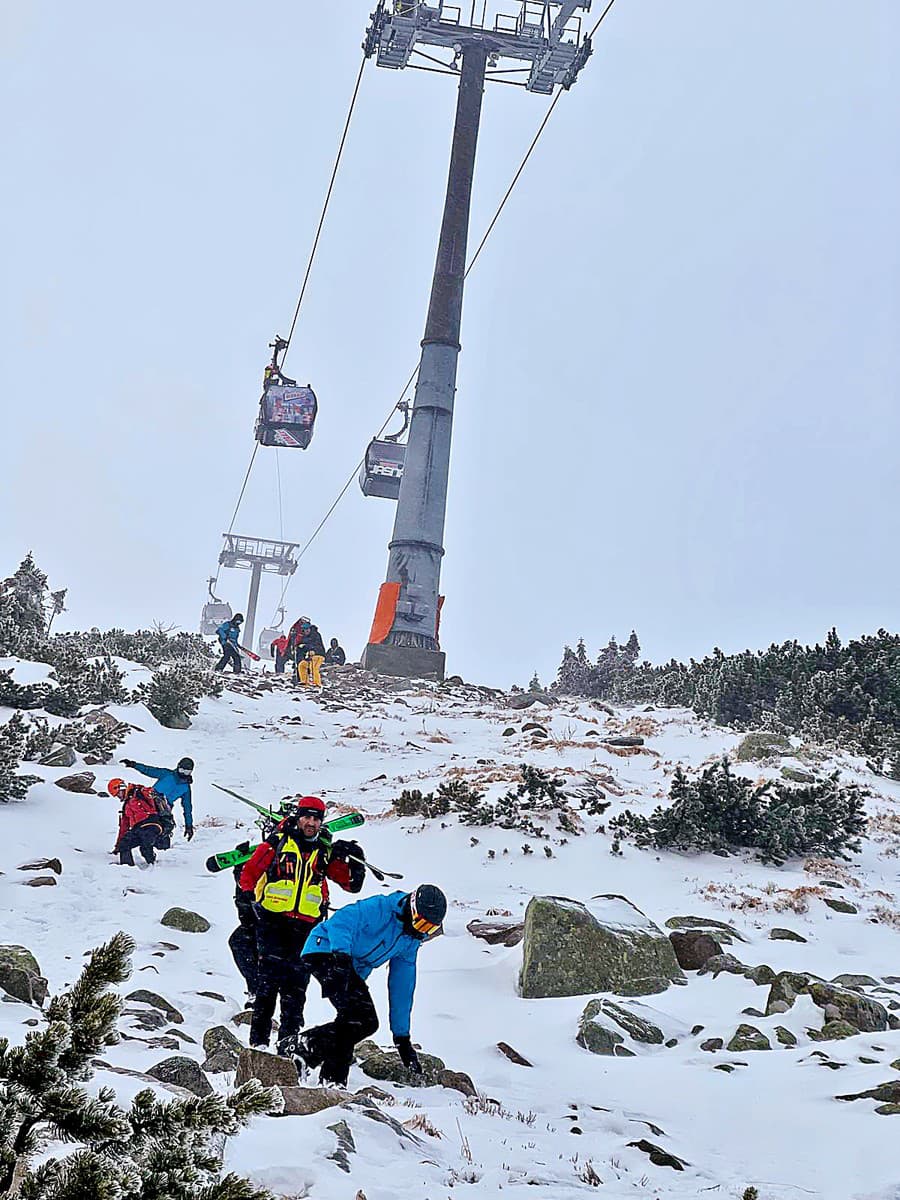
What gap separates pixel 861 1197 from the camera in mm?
4836

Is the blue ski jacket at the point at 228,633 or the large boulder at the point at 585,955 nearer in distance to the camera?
the large boulder at the point at 585,955

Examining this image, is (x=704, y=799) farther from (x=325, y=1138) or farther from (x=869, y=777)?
(x=325, y=1138)

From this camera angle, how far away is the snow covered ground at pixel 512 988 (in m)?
4.76

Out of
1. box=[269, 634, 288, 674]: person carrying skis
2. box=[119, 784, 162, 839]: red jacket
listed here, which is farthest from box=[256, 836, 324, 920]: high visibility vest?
box=[269, 634, 288, 674]: person carrying skis

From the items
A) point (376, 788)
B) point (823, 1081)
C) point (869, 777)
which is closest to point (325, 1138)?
point (823, 1081)

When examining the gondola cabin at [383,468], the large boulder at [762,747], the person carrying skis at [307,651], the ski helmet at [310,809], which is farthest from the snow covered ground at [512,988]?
the gondola cabin at [383,468]

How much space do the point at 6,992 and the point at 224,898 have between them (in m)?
→ 4.56

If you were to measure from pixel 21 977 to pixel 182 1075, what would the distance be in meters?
1.69

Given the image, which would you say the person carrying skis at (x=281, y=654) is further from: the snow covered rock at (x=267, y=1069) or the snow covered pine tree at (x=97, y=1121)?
the snow covered pine tree at (x=97, y=1121)

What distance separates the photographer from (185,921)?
30.0 ft

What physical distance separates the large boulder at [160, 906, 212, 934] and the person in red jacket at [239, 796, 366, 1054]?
9.46 ft

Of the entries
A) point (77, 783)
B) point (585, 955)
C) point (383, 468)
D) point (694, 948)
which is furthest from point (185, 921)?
point (383, 468)

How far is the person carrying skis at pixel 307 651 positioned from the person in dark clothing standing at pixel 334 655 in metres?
2.83

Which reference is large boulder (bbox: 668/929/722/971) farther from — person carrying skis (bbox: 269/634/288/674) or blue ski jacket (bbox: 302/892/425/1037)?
person carrying skis (bbox: 269/634/288/674)
